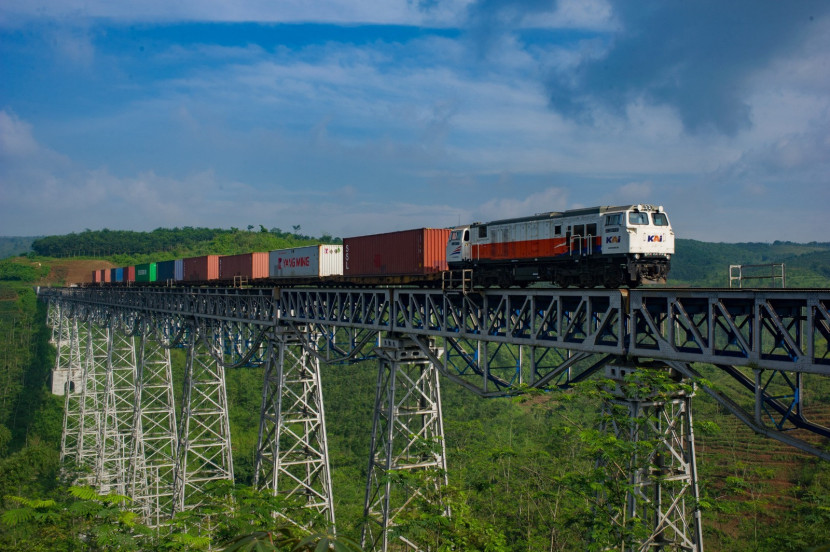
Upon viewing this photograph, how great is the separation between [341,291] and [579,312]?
9.89 m

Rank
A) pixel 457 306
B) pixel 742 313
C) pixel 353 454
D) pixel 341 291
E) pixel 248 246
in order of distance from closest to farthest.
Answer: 1. pixel 742 313
2. pixel 457 306
3. pixel 341 291
4. pixel 353 454
5. pixel 248 246

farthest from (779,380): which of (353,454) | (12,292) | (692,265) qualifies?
(12,292)

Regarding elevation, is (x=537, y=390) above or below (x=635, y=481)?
above

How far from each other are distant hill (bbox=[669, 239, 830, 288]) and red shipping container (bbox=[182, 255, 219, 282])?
236 ft

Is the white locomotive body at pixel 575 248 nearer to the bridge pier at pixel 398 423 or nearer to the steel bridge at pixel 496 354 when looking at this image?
the steel bridge at pixel 496 354

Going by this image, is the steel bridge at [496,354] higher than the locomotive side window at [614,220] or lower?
lower

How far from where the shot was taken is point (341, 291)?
Answer: 21312 mm

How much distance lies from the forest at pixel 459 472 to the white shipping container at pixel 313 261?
9913 mm

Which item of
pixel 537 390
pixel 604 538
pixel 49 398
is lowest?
pixel 49 398

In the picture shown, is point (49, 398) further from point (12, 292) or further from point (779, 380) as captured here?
point (779, 380)

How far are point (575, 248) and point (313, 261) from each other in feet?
49.2

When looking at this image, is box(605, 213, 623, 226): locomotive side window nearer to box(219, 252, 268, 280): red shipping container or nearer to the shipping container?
box(219, 252, 268, 280): red shipping container

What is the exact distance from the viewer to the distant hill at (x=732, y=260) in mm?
99938

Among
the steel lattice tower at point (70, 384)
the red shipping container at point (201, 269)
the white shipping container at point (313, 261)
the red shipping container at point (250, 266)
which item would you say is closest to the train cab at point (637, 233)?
the white shipping container at point (313, 261)
